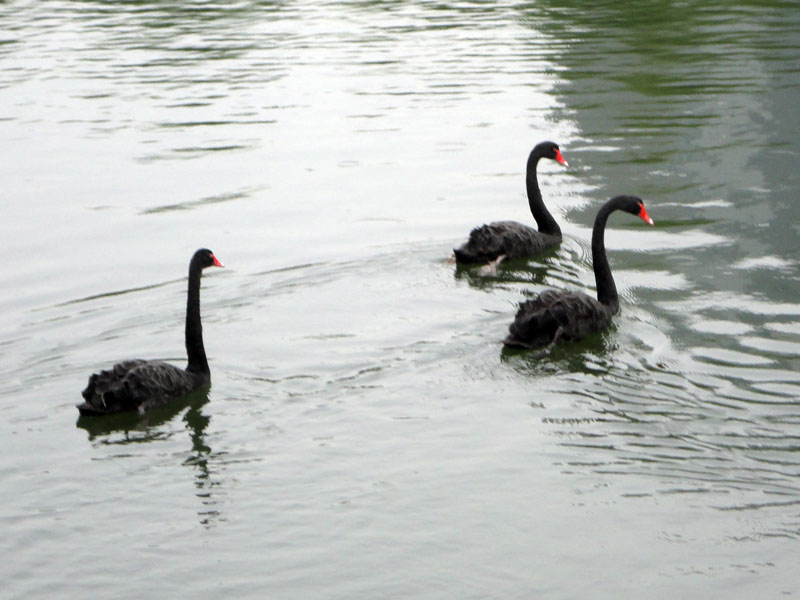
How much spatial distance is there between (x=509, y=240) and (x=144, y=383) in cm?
410

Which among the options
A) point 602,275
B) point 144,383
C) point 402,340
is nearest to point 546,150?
point 602,275

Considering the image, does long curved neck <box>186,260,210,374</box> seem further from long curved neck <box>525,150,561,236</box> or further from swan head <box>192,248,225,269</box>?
long curved neck <box>525,150,561,236</box>

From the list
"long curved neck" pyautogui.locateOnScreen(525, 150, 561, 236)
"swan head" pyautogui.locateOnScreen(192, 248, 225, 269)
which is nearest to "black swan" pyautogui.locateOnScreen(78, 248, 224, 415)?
"swan head" pyautogui.locateOnScreen(192, 248, 225, 269)

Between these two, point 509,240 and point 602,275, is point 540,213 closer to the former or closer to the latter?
point 509,240

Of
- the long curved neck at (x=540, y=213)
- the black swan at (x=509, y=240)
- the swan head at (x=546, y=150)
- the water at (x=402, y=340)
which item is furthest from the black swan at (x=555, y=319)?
the swan head at (x=546, y=150)

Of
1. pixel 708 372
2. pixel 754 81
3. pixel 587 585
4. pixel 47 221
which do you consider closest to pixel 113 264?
pixel 47 221

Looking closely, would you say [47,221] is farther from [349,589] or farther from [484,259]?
[349,589]

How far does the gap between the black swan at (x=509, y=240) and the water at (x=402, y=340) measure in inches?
6.1

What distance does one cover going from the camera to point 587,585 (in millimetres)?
6141

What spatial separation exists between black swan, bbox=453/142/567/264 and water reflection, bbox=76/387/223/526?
3.21 metres

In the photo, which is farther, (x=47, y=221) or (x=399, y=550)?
(x=47, y=221)

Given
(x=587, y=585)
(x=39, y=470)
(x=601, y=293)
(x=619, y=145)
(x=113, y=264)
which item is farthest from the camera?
(x=619, y=145)

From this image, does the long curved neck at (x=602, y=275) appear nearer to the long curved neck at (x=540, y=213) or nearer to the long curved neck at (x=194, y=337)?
the long curved neck at (x=540, y=213)

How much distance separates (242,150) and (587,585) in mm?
11216
